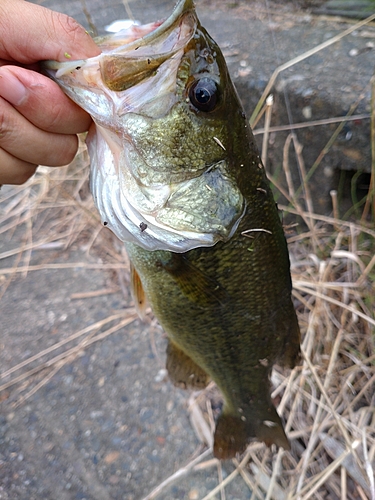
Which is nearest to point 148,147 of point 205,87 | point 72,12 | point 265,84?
point 205,87

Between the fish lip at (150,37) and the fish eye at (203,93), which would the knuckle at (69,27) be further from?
the fish eye at (203,93)

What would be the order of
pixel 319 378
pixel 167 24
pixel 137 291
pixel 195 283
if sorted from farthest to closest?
pixel 319 378, pixel 137 291, pixel 195 283, pixel 167 24

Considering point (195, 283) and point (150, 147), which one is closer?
point (150, 147)

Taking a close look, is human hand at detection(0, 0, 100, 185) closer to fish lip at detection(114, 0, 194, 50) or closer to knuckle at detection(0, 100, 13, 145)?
knuckle at detection(0, 100, 13, 145)

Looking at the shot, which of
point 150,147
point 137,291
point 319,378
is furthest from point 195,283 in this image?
point 319,378

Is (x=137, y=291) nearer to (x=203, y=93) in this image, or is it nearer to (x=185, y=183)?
(x=185, y=183)
